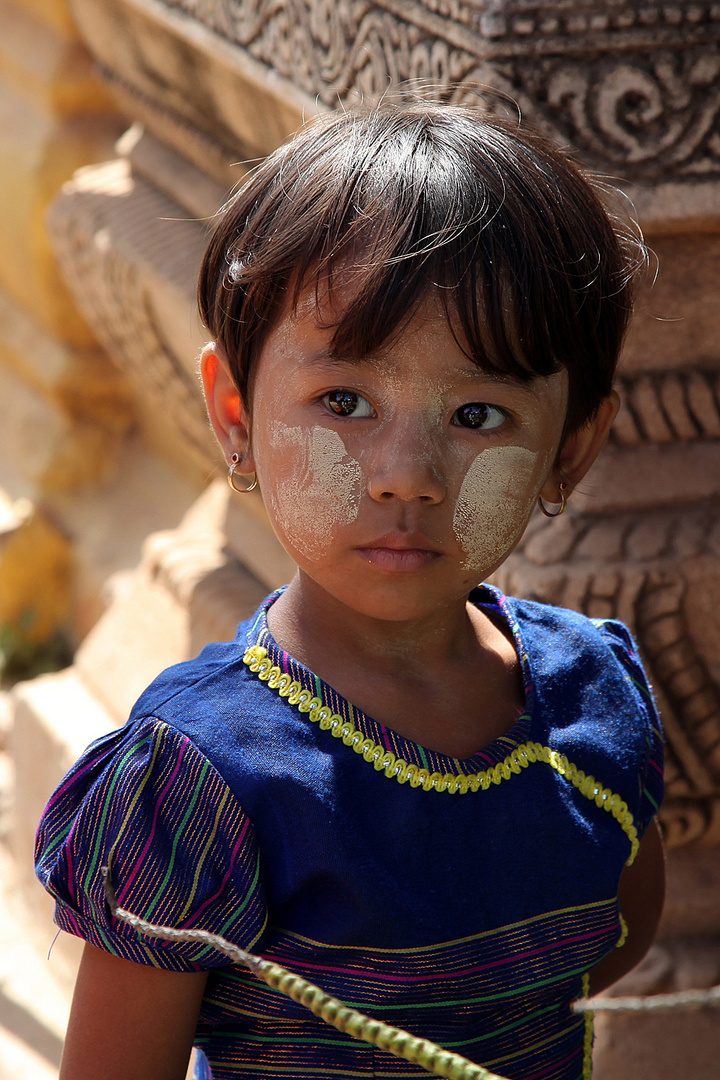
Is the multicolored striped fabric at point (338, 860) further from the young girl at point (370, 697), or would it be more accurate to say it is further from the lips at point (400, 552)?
the lips at point (400, 552)

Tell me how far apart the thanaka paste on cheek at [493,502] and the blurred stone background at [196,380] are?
454 millimetres

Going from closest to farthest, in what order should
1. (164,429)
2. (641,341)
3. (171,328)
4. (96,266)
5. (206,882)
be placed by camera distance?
(206,882) < (641,341) < (171,328) < (96,266) < (164,429)

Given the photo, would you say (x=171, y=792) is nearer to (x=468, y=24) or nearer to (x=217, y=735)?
(x=217, y=735)

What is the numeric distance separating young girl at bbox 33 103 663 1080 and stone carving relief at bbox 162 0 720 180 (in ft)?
0.75

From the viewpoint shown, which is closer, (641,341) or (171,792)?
(171,792)

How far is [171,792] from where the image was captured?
90 centimetres

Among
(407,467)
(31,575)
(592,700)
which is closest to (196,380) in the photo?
(31,575)

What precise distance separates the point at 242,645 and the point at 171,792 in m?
0.16

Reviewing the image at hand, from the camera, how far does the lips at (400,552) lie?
0.91 meters

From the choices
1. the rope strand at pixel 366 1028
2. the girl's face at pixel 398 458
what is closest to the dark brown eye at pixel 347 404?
the girl's face at pixel 398 458

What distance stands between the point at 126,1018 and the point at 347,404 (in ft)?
1.66

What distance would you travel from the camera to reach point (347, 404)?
3.02 feet

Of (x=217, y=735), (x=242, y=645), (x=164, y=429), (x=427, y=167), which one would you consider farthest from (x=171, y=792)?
(x=164, y=429)

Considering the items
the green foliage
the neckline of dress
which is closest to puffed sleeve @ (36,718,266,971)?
the neckline of dress
